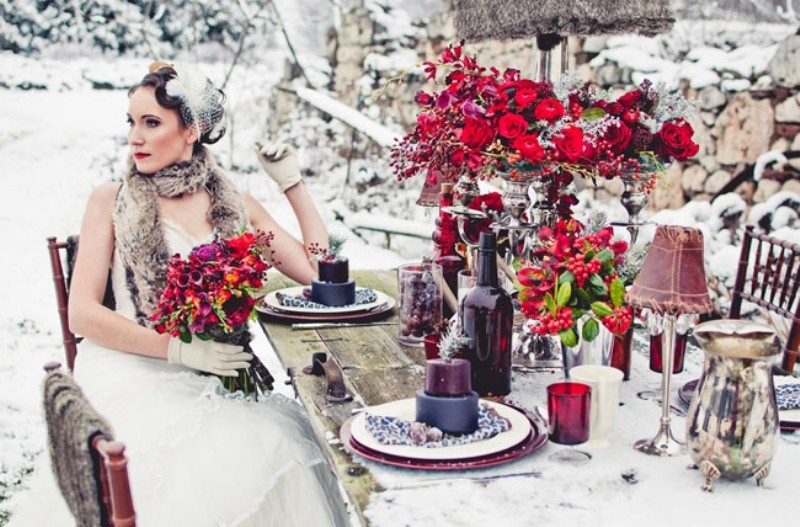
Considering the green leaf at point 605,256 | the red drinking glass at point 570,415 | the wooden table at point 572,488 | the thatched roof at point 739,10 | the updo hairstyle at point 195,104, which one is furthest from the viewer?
the thatched roof at point 739,10

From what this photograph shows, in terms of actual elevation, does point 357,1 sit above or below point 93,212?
above

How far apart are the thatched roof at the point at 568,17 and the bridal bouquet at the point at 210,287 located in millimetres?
1097

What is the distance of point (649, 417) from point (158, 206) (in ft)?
4.49

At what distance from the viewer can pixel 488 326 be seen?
1.75m

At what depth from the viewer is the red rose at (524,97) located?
1867mm

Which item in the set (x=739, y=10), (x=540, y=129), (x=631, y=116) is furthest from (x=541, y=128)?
(x=739, y=10)

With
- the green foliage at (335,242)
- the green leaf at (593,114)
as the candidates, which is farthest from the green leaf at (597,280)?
the green foliage at (335,242)

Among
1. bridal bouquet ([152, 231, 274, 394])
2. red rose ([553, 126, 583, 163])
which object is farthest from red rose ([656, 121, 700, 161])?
bridal bouquet ([152, 231, 274, 394])

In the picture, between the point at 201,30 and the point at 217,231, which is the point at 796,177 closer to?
the point at 217,231

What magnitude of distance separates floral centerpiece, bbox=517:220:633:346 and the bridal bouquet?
0.59 meters

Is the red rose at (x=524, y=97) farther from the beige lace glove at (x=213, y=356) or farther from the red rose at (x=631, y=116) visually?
the beige lace glove at (x=213, y=356)

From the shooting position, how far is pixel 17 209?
24.0 ft

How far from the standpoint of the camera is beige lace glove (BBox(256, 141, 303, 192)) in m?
2.73

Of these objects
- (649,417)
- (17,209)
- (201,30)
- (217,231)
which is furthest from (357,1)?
(649,417)
